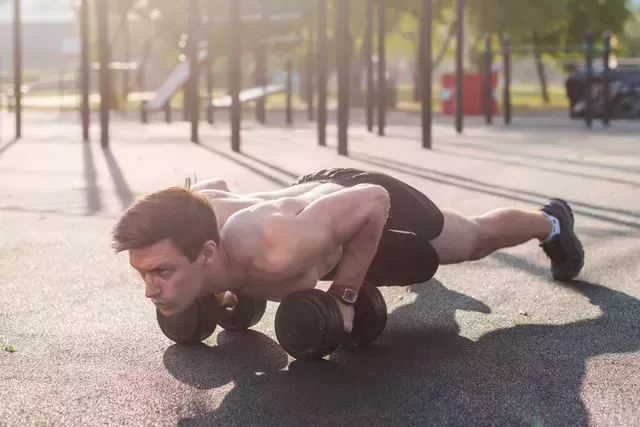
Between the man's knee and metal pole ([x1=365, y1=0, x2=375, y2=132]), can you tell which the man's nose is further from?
metal pole ([x1=365, y1=0, x2=375, y2=132])

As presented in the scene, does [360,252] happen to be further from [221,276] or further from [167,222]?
[167,222]

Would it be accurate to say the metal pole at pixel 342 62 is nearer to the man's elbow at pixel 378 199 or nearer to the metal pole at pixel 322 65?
the metal pole at pixel 322 65

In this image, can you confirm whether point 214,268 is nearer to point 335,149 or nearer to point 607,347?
point 607,347

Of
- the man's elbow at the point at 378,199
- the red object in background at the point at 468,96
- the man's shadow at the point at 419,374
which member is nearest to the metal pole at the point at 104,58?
the man's shadow at the point at 419,374

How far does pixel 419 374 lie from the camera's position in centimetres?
314

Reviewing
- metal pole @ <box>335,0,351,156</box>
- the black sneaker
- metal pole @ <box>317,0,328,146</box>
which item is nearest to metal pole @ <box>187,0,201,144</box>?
metal pole @ <box>317,0,328,146</box>

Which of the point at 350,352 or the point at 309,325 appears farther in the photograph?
the point at 350,352

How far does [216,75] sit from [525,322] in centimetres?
5209

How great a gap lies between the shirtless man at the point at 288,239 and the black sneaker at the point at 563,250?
43cm

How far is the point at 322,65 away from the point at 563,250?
7461 millimetres

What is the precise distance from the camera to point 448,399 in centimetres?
287

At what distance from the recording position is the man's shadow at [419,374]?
276cm

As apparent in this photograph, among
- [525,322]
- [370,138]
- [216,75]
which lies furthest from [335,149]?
[216,75]

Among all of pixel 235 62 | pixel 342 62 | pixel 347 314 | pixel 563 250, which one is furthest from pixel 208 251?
pixel 235 62
